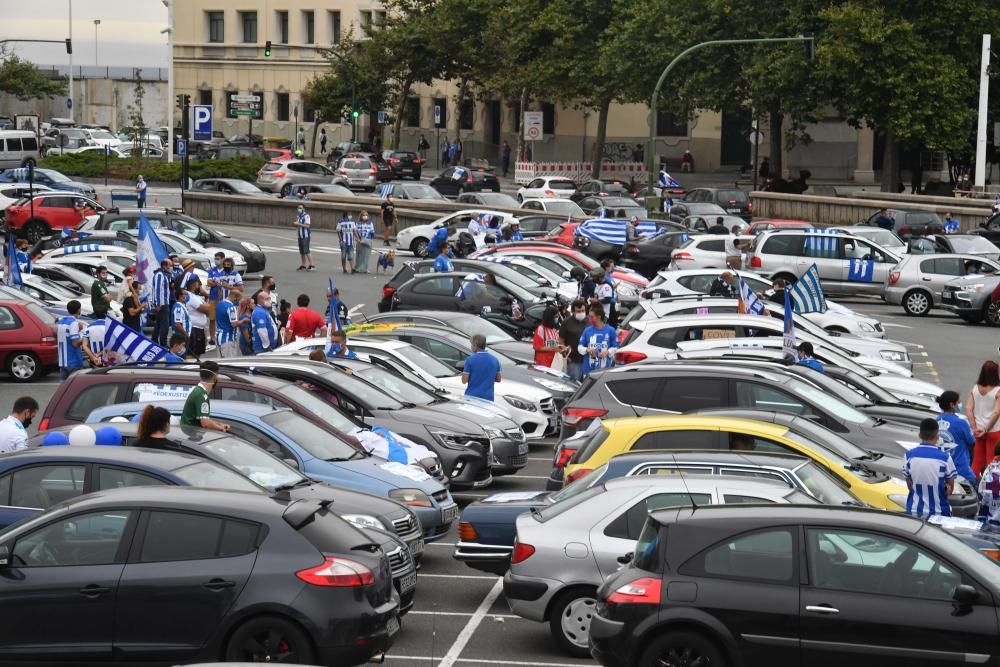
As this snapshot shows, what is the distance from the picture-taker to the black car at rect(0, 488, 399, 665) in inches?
361

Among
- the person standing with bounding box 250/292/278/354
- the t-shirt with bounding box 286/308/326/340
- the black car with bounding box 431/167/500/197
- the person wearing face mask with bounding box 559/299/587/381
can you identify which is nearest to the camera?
the person wearing face mask with bounding box 559/299/587/381

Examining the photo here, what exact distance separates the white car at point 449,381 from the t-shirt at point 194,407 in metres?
5.61

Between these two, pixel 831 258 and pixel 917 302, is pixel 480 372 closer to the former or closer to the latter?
pixel 917 302

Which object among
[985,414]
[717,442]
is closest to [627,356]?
[985,414]

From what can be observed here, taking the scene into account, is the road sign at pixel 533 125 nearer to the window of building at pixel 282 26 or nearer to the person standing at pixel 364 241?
the person standing at pixel 364 241

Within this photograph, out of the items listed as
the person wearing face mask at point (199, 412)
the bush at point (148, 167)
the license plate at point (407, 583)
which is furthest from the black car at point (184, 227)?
the license plate at point (407, 583)

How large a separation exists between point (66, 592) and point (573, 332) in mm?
12734

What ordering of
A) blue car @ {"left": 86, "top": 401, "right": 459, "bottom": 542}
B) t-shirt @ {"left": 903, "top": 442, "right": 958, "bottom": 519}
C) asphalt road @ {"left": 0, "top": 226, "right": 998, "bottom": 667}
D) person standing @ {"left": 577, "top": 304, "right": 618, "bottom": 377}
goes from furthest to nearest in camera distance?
person standing @ {"left": 577, "top": 304, "right": 618, "bottom": 377} < blue car @ {"left": 86, "top": 401, "right": 459, "bottom": 542} < t-shirt @ {"left": 903, "top": 442, "right": 958, "bottom": 519} < asphalt road @ {"left": 0, "top": 226, "right": 998, "bottom": 667}

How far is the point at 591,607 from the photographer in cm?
1049

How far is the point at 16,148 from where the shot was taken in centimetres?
6900

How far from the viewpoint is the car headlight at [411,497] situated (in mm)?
12961

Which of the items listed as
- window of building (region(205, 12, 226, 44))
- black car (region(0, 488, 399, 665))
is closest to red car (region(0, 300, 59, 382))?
black car (region(0, 488, 399, 665))

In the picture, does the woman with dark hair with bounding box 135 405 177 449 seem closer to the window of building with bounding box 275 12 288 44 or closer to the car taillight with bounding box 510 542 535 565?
the car taillight with bounding box 510 542 535 565

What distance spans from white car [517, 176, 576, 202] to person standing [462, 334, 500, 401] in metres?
37.9
